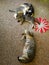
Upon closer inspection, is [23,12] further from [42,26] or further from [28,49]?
[28,49]

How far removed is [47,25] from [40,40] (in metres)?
0.26

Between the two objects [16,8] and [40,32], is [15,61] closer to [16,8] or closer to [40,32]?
[40,32]

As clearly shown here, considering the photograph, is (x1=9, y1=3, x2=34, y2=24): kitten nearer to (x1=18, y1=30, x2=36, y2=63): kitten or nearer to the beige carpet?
the beige carpet

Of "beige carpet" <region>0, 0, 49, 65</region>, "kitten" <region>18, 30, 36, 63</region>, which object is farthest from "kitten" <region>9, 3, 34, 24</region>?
"kitten" <region>18, 30, 36, 63</region>

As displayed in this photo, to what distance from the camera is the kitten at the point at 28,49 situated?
1.62 m

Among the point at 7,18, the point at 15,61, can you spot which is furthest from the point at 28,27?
the point at 15,61

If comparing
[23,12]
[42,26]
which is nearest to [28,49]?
[42,26]

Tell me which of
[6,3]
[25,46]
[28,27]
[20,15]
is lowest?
[25,46]

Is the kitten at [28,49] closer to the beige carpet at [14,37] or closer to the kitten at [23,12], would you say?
the beige carpet at [14,37]

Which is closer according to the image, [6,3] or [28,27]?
[28,27]

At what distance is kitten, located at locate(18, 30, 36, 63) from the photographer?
5.31 ft

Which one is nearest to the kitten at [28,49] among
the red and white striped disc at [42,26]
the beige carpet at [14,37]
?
the beige carpet at [14,37]

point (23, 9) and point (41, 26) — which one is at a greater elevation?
point (23, 9)

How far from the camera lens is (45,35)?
6.21 ft
